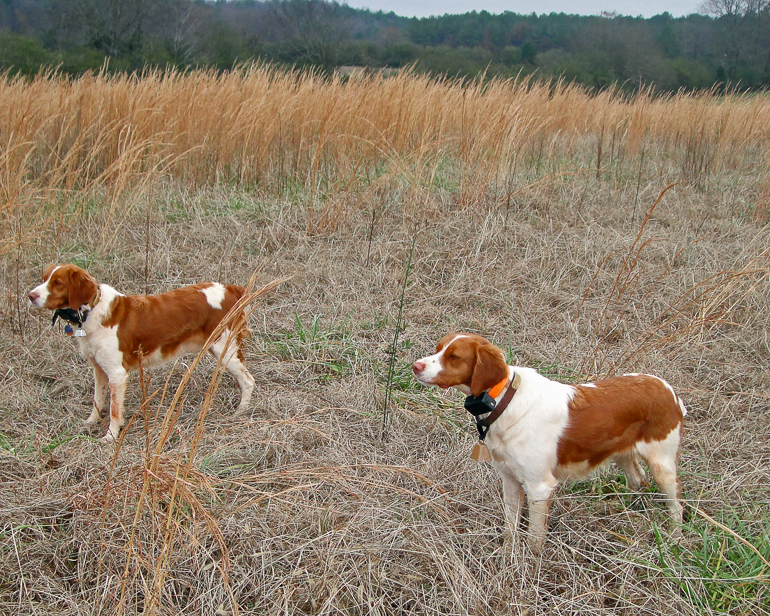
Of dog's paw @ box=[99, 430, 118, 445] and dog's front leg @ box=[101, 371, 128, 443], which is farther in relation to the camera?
dog's front leg @ box=[101, 371, 128, 443]

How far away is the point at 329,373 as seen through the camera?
3498mm

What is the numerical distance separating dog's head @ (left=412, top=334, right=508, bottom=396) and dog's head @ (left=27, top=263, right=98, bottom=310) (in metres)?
1.78

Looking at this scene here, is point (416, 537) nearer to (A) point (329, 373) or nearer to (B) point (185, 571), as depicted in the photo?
(B) point (185, 571)

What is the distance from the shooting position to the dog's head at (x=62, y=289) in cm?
277

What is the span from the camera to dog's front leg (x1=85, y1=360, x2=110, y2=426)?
3057 mm

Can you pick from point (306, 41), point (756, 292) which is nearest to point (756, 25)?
point (306, 41)

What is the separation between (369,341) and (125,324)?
1505 mm

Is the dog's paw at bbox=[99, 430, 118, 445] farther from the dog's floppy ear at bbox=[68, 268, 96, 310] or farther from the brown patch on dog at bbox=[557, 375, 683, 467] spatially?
the brown patch on dog at bbox=[557, 375, 683, 467]

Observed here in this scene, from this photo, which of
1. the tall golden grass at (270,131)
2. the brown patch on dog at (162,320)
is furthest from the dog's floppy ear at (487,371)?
the tall golden grass at (270,131)

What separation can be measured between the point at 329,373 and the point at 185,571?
5.37 ft

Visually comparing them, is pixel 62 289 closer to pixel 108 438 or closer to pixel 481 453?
pixel 108 438

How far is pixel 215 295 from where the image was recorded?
325 centimetres

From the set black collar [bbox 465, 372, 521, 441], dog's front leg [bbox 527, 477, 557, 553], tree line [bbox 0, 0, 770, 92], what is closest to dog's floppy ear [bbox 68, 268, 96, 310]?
black collar [bbox 465, 372, 521, 441]

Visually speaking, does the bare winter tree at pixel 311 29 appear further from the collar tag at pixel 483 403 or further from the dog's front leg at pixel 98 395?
the collar tag at pixel 483 403
